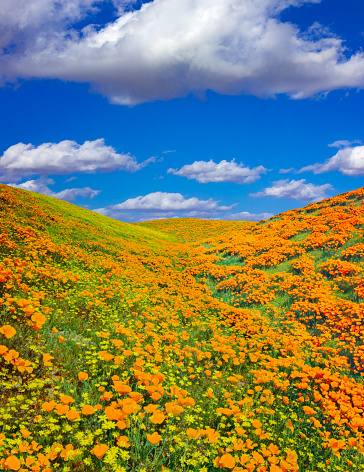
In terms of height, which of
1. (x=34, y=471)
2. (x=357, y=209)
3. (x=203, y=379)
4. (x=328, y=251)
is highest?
(x=357, y=209)

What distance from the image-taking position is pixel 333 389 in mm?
6117

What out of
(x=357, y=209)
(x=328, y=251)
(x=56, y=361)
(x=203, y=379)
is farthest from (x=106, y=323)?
(x=357, y=209)

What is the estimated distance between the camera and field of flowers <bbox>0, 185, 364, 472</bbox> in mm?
3307

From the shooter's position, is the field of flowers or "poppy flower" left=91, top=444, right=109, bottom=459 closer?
"poppy flower" left=91, top=444, right=109, bottom=459

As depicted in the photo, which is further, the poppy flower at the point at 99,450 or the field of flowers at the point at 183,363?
the field of flowers at the point at 183,363

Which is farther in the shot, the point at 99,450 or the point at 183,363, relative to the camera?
the point at 183,363

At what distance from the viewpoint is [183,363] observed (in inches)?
239

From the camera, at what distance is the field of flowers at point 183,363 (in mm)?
3307

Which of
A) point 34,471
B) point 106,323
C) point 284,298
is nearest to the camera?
point 34,471

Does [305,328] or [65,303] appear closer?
[65,303]

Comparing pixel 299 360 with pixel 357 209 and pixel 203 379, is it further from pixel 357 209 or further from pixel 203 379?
pixel 357 209

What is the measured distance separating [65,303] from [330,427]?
677cm

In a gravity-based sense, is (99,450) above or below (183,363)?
above

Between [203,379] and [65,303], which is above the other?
[65,303]
